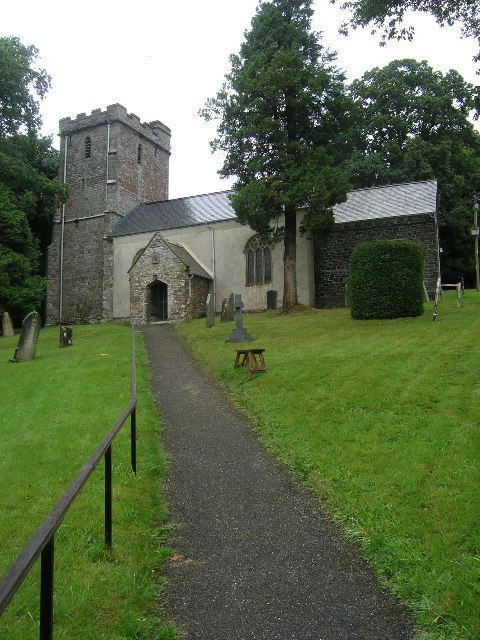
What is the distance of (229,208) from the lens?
32.5m

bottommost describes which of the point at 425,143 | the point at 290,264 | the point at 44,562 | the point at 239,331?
the point at 44,562

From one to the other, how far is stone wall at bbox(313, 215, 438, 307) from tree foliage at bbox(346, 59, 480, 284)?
10.6 m

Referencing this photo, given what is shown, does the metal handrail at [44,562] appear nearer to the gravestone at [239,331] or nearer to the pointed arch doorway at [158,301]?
the gravestone at [239,331]

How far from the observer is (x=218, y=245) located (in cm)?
3111

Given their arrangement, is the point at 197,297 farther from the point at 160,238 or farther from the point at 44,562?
the point at 44,562

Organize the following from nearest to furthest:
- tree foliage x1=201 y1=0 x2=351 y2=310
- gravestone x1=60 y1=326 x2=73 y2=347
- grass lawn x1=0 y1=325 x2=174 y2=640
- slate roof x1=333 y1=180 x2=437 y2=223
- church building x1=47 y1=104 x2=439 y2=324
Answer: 1. grass lawn x1=0 y1=325 x2=174 y2=640
2. gravestone x1=60 y1=326 x2=73 y2=347
3. tree foliage x1=201 y1=0 x2=351 y2=310
4. slate roof x1=333 y1=180 x2=437 y2=223
5. church building x1=47 y1=104 x2=439 y2=324

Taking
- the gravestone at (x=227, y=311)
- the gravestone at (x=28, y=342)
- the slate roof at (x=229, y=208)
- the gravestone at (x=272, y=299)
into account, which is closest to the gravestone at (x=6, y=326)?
the slate roof at (x=229, y=208)

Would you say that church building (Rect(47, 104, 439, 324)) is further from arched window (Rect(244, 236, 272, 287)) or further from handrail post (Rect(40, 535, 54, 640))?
handrail post (Rect(40, 535, 54, 640))

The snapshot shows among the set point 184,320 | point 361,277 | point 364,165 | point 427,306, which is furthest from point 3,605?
point 364,165

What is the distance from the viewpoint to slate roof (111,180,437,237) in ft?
92.7

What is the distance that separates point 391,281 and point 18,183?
2144 cm

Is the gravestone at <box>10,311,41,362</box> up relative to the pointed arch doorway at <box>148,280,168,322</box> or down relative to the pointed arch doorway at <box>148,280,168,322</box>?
down

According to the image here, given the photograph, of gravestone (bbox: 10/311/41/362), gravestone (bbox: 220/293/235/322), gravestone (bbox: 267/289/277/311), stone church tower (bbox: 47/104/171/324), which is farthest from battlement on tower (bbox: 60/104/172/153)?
gravestone (bbox: 10/311/41/362)

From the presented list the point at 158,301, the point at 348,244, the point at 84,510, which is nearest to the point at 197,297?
the point at 158,301
